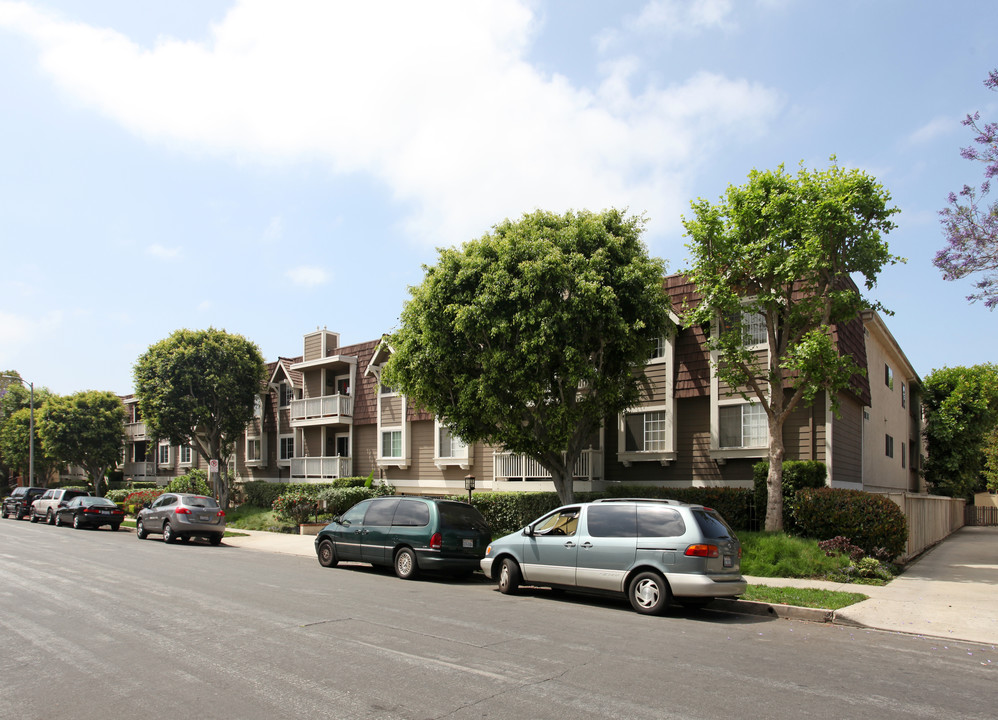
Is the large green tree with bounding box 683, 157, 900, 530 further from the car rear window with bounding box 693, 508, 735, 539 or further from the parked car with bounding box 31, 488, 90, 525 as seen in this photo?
the parked car with bounding box 31, 488, 90, 525

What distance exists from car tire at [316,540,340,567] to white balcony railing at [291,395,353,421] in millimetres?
16588

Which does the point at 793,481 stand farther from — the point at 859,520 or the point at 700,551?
the point at 700,551

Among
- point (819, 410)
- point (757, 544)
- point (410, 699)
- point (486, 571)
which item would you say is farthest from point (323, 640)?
point (819, 410)

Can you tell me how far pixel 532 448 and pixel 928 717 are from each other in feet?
41.0

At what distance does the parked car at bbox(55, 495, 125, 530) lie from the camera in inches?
1130

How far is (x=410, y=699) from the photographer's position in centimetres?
617

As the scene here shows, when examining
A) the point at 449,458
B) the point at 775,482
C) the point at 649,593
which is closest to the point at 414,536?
the point at 649,593

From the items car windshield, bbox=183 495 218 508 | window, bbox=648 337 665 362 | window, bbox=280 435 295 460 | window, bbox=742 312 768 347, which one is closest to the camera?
window, bbox=742 312 768 347

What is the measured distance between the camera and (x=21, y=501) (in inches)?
1468

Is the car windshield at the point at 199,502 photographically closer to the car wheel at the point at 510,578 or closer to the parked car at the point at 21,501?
the car wheel at the point at 510,578

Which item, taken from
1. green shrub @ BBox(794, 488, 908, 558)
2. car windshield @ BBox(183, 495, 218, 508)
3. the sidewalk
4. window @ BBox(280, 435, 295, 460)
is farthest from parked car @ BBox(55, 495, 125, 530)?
green shrub @ BBox(794, 488, 908, 558)

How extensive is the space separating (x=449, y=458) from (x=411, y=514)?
12920mm

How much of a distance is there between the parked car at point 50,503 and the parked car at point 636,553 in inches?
1048

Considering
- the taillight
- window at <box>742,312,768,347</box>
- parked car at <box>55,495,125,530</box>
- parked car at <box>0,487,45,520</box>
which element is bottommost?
parked car at <box>0,487,45,520</box>
